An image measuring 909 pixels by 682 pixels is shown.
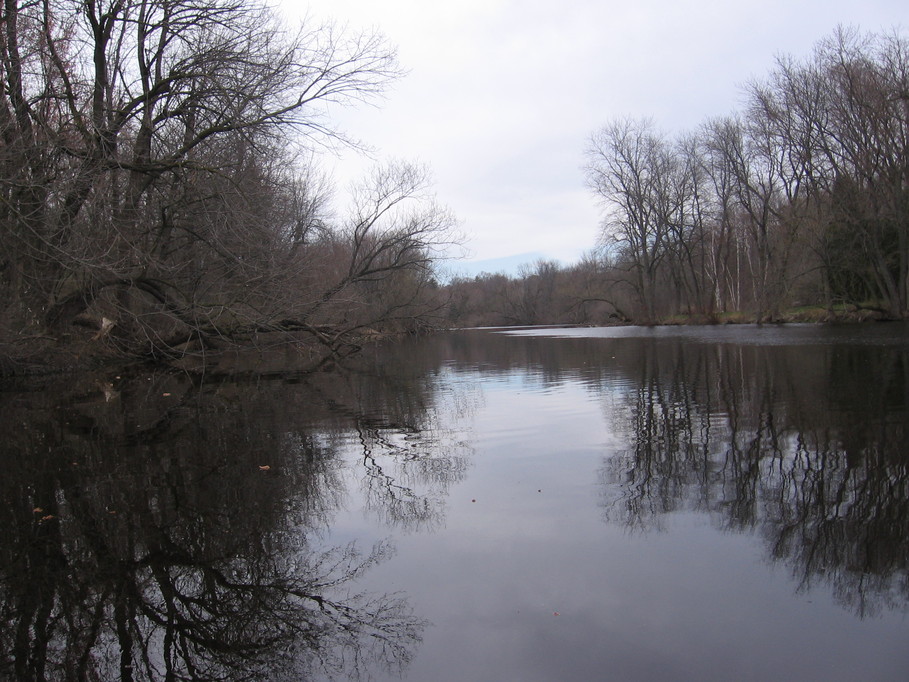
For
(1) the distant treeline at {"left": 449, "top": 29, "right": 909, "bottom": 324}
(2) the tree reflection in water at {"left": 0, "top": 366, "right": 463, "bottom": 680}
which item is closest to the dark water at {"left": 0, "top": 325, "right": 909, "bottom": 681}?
(2) the tree reflection in water at {"left": 0, "top": 366, "right": 463, "bottom": 680}

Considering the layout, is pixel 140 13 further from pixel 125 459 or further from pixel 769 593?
pixel 769 593

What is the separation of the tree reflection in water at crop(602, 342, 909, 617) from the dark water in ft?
0.10

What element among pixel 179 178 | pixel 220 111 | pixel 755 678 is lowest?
pixel 755 678

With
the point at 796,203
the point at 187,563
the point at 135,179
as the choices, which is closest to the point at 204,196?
the point at 135,179

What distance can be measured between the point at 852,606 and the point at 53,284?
19034 millimetres

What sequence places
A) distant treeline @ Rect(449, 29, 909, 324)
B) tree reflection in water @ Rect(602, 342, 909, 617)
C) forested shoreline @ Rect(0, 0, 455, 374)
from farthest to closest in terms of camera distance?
distant treeline @ Rect(449, 29, 909, 324)
forested shoreline @ Rect(0, 0, 455, 374)
tree reflection in water @ Rect(602, 342, 909, 617)

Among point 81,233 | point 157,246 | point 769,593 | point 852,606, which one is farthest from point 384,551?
point 157,246

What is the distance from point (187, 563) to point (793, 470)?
5.19 meters

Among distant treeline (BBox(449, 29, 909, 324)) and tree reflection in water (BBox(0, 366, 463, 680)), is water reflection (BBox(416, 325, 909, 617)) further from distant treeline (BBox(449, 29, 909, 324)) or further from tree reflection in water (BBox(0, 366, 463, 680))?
distant treeline (BBox(449, 29, 909, 324))

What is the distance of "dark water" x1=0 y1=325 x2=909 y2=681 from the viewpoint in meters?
3.24

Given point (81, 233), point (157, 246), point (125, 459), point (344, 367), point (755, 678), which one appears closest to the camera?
point (755, 678)

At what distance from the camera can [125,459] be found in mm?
7441

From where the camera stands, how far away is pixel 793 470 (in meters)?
5.98

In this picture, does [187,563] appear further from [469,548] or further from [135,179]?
[135,179]
